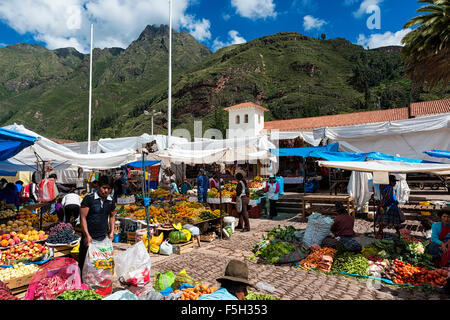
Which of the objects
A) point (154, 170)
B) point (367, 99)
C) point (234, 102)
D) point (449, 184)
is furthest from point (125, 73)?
point (449, 184)

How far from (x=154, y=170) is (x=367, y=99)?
2065 inches

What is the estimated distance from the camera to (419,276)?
4633 millimetres

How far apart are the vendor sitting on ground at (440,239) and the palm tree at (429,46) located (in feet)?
18.4

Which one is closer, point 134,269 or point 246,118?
point 134,269

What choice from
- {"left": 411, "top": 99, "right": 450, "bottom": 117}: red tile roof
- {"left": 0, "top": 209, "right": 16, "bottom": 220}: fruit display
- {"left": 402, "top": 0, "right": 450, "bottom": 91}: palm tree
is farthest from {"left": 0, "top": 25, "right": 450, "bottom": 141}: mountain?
{"left": 0, "top": 209, "right": 16, "bottom": 220}: fruit display

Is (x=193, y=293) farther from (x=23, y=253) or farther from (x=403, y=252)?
(x=403, y=252)

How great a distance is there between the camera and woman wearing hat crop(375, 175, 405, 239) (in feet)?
23.4

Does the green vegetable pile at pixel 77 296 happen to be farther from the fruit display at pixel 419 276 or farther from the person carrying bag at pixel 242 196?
the person carrying bag at pixel 242 196

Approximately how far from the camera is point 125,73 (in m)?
130

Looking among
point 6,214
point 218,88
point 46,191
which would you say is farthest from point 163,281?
point 218,88

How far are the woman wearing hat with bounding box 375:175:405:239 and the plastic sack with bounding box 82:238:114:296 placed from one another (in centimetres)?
683

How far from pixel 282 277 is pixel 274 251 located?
885mm

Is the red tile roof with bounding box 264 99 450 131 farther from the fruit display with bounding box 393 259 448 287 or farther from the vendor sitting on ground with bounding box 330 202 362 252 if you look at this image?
the fruit display with bounding box 393 259 448 287
